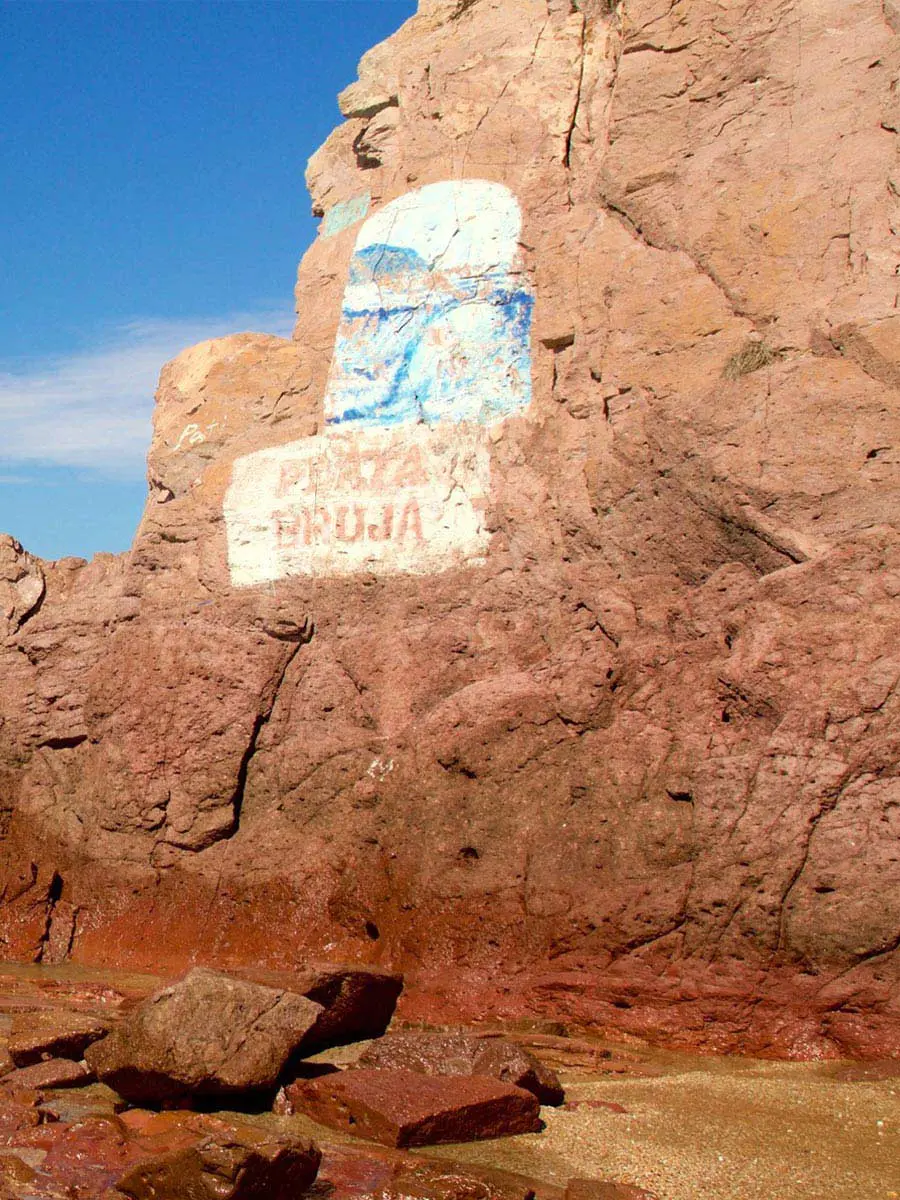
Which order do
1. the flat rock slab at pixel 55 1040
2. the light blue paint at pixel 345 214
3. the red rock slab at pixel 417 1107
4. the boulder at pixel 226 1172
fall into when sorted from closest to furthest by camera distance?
the boulder at pixel 226 1172 < the red rock slab at pixel 417 1107 < the flat rock slab at pixel 55 1040 < the light blue paint at pixel 345 214

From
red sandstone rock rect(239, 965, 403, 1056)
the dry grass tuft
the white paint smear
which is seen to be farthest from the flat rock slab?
the dry grass tuft

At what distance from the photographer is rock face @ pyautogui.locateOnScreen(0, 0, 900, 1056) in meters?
4.77

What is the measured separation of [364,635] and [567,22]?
12.1 ft

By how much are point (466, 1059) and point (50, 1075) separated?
1.34 m

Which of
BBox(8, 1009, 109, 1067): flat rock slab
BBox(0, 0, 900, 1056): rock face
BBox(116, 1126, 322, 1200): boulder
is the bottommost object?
BBox(116, 1126, 322, 1200): boulder

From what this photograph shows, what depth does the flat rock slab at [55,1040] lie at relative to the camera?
4070mm

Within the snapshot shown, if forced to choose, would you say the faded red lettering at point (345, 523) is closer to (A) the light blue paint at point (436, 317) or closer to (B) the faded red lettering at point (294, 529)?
(B) the faded red lettering at point (294, 529)

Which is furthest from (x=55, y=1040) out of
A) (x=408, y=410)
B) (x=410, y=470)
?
(x=408, y=410)

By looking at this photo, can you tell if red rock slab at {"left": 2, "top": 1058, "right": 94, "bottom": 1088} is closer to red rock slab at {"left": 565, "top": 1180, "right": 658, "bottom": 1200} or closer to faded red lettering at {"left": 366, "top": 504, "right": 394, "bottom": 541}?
red rock slab at {"left": 565, "top": 1180, "right": 658, "bottom": 1200}

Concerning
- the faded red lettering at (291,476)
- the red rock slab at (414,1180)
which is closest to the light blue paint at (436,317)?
the faded red lettering at (291,476)

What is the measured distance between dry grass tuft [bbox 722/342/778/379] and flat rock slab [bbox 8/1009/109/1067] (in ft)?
12.4

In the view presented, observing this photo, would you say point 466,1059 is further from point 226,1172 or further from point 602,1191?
point 226,1172

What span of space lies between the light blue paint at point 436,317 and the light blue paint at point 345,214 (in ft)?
0.79

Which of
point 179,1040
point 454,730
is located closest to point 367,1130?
point 179,1040
